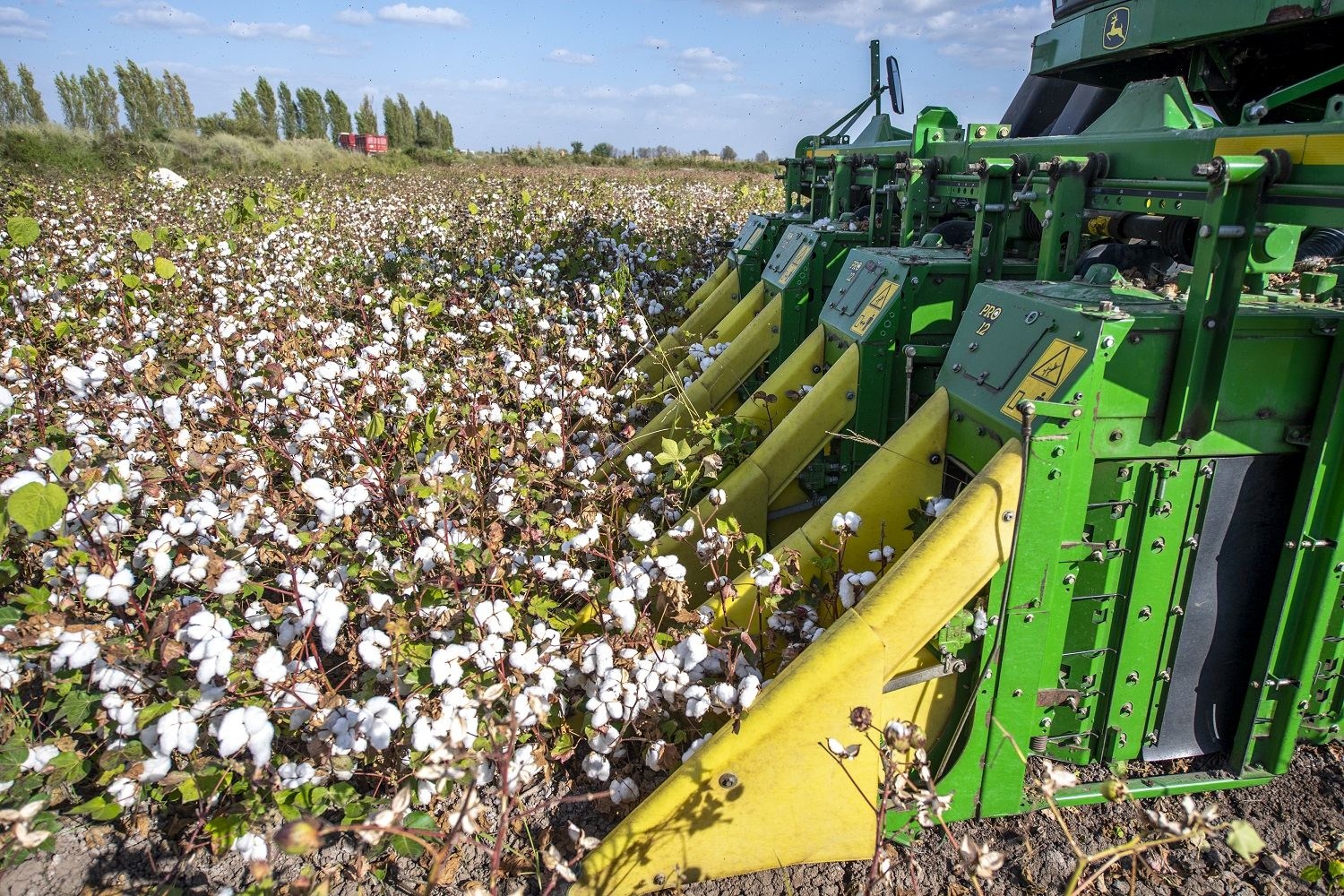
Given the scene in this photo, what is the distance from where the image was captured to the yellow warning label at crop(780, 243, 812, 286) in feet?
17.6

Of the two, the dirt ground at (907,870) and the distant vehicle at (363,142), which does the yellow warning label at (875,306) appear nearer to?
the dirt ground at (907,870)

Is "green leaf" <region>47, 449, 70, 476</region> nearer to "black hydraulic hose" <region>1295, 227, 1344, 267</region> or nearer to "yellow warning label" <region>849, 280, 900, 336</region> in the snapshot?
"yellow warning label" <region>849, 280, 900, 336</region>

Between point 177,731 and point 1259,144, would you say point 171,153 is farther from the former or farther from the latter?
point 1259,144

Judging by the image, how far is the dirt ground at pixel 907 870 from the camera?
241 centimetres

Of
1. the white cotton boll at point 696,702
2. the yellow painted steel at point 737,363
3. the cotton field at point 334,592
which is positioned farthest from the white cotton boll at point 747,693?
the yellow painted steel at point 737,363

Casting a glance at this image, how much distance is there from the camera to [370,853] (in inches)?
92.9

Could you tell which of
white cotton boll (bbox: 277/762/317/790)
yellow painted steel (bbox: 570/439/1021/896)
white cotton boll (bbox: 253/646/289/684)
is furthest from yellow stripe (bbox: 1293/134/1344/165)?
white cotton boll (bbox: 277/762/317/790)

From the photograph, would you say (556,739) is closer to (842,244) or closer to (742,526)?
(742,526)

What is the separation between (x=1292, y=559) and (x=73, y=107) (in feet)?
162

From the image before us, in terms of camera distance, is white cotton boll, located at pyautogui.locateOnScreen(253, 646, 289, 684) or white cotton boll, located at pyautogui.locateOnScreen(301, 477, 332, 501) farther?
white cotton boll, located at pyautogui.locateOnScreen(301, 477, 332, 501)

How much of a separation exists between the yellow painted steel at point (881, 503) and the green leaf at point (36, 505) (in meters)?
2.06

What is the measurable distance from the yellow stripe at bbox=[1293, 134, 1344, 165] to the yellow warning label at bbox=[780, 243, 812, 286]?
3233mm

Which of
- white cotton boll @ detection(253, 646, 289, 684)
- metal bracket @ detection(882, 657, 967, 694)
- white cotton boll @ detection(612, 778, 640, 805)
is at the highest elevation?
white cotton boll @ detection(253, 646, 289, 684)

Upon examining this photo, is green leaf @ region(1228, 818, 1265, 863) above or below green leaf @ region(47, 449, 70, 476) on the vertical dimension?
below
